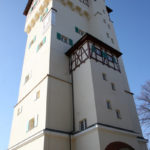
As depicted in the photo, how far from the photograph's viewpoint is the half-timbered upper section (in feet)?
59.8

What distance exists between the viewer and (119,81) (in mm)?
18422

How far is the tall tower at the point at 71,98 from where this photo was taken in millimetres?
13922

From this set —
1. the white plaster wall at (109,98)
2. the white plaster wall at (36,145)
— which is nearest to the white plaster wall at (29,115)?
the white plaster wall at (36,145)

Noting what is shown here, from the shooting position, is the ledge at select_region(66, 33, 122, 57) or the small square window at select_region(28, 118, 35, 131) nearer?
the small square window at select_region(28, 118, 35, 131)

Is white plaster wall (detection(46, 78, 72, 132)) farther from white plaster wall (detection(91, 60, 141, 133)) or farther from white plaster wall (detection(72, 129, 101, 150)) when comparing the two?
white plaster wall (detection(91, 60, 141, 133))

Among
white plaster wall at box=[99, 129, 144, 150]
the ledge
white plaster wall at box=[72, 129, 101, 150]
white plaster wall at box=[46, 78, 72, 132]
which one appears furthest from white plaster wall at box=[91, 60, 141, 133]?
white plaster wall at box=[46, 78, 72, 132]

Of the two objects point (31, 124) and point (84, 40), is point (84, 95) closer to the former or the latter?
point (31, 124)

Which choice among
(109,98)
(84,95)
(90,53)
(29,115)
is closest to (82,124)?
(84,95)

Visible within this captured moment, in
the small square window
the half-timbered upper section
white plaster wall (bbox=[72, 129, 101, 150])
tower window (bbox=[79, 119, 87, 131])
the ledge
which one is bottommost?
white plaster wall (bbox=[72, 129, 101, 150])

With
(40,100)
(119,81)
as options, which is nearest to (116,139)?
(119,81)

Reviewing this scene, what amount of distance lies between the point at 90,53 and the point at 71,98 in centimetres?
512

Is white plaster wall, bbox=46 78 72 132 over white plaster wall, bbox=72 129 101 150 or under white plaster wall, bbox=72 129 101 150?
over

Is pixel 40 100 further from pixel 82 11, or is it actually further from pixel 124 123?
pixel 82 11

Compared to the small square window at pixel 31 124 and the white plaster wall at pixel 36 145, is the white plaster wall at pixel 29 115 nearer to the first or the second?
the small square window at pixel 31 124
